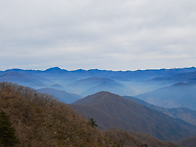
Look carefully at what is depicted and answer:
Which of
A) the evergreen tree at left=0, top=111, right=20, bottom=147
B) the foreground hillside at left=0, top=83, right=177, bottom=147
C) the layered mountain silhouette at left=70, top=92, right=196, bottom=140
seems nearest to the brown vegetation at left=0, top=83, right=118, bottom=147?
the foreground hillside at left=0, top=83, right=177, bottom=147

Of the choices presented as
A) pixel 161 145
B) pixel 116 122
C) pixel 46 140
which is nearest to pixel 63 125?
pixel 46 140

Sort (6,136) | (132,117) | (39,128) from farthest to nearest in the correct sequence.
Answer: (132,117), (39,128), (6,136)

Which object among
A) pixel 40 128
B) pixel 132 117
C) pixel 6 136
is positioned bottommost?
pixel 132 117

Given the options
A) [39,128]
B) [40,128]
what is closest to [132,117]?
[40,128]

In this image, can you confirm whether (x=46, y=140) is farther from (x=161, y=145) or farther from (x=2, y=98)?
(x=161, y=145)

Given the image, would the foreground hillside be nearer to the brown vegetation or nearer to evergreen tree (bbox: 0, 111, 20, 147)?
the brown vegetation

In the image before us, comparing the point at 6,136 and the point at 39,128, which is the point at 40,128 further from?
the point at 6,136

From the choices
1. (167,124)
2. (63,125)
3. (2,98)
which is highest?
(2,98)

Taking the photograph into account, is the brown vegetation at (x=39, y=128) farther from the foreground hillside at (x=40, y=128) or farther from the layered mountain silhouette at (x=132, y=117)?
the layered mountain silhouette at (x=132, y=117)
